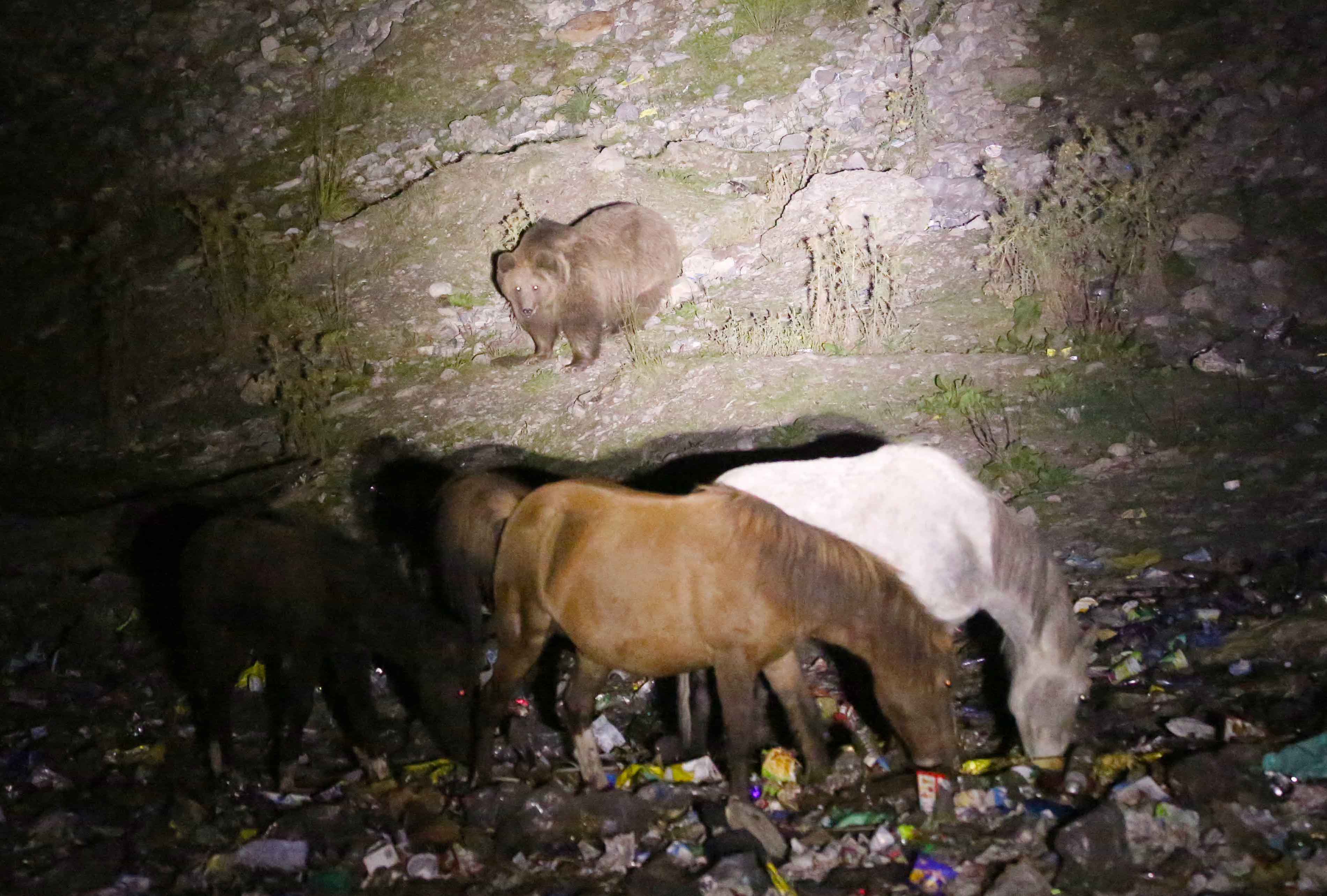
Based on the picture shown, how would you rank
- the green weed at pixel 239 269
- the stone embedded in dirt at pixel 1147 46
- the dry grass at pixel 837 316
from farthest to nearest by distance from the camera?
the stone embedded in dirt at pixel 1147 46 → the green weed at pixel 239 269 → the dry grass at pixel 837 316

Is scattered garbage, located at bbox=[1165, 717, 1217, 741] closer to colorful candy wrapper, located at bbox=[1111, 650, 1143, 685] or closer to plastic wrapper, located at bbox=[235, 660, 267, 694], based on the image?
colorful candy wrapper, located at bbox=[1111, 650, 1143, 685]

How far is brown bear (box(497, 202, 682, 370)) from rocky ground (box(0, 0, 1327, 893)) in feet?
0.73

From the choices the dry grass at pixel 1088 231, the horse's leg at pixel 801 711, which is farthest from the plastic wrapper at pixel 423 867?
the dry grass at pixel 1088 231

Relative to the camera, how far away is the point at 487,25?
12352mm

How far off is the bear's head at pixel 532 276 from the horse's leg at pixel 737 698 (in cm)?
435

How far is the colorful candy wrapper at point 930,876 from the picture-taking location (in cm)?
403

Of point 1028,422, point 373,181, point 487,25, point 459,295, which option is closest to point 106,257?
point 373,181

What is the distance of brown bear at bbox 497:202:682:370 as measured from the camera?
8.12 meters

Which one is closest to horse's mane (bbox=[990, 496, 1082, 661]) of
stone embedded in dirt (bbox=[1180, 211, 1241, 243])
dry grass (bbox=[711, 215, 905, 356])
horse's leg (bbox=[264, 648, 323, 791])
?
horse's leg (bbox=[264, 648, 323, 791])

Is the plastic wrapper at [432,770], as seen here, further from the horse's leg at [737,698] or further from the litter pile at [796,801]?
the horse's leg at [737,698]

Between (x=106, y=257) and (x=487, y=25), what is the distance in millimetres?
4697

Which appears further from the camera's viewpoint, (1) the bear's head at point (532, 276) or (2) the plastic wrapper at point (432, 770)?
(1) the bear's head at point (532, 276)

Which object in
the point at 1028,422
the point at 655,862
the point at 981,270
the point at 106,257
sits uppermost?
the point at 106,257

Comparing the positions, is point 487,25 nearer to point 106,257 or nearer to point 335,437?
point 106,257
